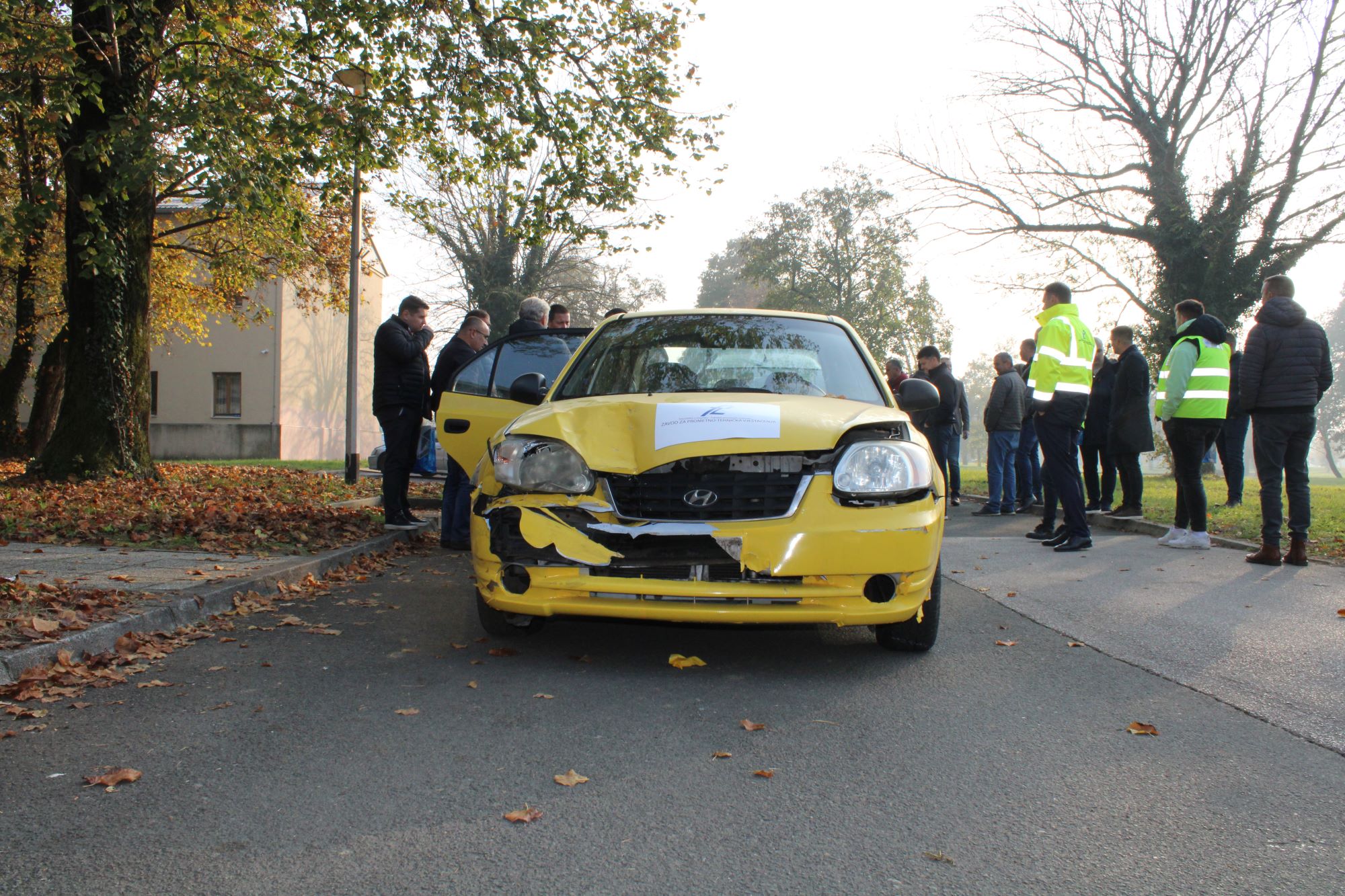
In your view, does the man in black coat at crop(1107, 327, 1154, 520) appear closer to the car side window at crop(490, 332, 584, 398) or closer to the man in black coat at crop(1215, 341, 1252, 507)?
the man in black coat at crop(1215, 341, 1252, 507)

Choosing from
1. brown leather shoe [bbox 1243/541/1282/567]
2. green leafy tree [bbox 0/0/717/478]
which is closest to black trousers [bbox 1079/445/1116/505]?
brown leather shoe [bbox 1243/541/1282/567]

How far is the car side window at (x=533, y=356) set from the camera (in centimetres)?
800

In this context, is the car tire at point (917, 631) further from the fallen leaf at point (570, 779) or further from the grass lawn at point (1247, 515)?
the grass lawn at point (1247, 515)

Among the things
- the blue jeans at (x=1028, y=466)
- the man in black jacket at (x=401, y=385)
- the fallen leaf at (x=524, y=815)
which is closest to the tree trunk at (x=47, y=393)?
the man in black jacket at (x=401, y=385)

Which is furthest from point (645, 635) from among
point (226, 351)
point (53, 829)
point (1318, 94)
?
point (226, 351)

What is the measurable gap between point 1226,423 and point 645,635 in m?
9.06

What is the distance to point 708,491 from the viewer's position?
13.6ft

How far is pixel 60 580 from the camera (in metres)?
5.81

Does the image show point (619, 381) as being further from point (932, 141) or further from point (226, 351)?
point (226, 351)

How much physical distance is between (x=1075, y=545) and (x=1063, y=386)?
54.6 inches

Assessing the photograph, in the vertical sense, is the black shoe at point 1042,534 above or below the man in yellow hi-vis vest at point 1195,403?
below

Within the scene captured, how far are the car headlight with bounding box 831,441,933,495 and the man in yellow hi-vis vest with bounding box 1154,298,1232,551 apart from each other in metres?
5.34

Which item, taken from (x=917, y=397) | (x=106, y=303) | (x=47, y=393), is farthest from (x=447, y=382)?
(x=47, y=393)

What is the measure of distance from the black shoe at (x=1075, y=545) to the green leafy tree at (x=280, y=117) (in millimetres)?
7351
